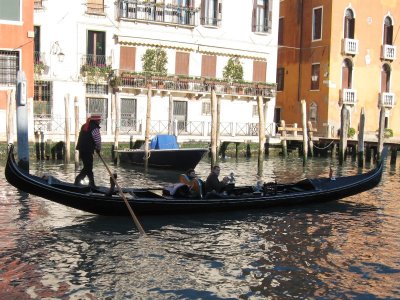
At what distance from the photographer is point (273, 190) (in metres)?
10.6

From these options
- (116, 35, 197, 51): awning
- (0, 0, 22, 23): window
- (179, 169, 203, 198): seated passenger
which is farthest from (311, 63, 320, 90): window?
(179, 169, 203, 198): seated passenger

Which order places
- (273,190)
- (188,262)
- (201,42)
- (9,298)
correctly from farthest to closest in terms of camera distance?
(201,42) < (273,190) < (188,262) < (9,298)

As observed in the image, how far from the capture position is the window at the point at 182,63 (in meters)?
23.7

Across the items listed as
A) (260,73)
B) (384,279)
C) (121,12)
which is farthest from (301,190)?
(260,73)

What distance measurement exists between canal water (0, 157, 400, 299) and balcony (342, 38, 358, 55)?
16.3 meters

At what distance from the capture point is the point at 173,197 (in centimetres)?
959

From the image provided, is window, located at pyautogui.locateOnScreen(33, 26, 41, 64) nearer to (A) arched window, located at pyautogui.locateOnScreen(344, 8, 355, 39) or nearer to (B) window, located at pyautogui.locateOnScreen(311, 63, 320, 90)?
(B) window, located at pyautogui.locateOnScreen(311, 63, 320, 90)

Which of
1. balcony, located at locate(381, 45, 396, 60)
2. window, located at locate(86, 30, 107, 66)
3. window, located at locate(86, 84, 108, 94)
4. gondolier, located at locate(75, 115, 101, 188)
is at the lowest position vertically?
gondolier, located at locate(75, 115, 101, 188)

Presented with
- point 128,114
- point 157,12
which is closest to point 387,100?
point 157,12

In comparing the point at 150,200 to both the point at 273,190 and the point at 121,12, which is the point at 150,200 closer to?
the point at 273,190

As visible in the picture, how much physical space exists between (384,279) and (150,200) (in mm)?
3929

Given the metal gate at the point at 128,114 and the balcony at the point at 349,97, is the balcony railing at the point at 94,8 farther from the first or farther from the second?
the balcony at the point at 349,97

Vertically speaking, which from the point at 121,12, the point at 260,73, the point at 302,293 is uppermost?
the point at 121,12

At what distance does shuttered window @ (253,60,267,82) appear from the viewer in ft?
84.4
